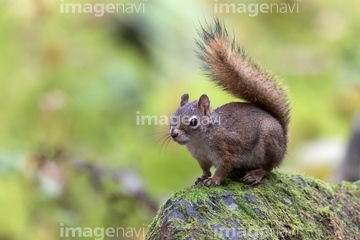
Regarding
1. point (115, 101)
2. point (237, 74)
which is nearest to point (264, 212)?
point (237, 74)

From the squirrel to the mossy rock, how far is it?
0.10 m

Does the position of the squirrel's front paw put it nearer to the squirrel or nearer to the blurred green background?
the squirrel

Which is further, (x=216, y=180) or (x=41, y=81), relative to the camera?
(x=41, y=81)

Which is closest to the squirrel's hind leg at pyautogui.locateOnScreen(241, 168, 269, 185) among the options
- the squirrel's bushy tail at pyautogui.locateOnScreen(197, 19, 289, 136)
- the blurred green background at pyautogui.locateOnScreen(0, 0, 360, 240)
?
the squirrel's bushy tail at pyautogui.locateOnScreen(197, 19, 289, 136)

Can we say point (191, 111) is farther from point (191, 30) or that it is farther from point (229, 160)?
point (191, 30)

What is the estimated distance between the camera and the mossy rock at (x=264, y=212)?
234cm

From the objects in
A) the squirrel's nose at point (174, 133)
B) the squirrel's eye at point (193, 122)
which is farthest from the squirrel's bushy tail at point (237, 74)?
the squirrel's nose at point (174, 133)

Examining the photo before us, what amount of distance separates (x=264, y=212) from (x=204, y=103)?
24.2 inches

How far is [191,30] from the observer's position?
22.7ft

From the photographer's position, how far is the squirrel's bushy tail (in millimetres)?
2990

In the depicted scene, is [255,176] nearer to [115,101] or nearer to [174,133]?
[174,133]

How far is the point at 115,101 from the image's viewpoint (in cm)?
643

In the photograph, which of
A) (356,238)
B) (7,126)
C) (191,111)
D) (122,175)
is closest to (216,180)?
(191,111)

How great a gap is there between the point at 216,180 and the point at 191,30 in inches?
173
